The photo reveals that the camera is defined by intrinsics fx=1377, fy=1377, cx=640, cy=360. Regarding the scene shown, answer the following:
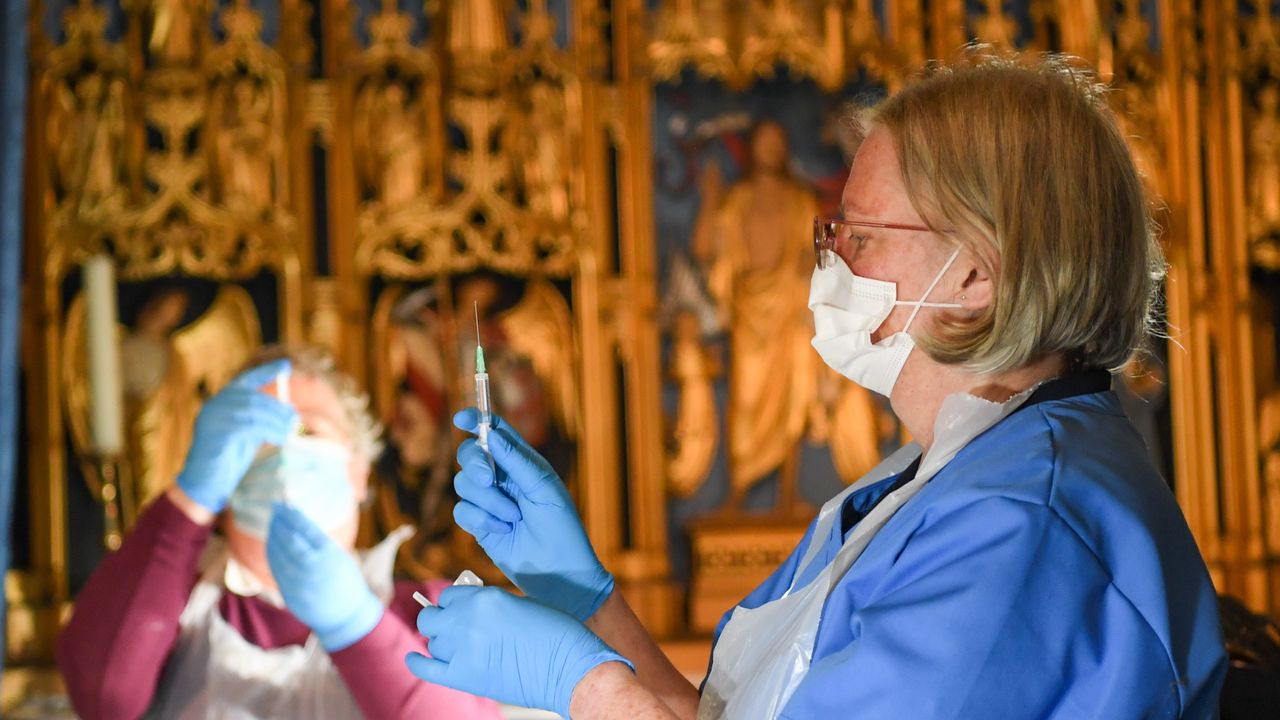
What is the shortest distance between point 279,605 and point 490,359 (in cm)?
149

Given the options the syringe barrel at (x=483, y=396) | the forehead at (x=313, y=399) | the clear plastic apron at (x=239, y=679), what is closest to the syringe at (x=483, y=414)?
the syringe barrel at (x=483, y=396)

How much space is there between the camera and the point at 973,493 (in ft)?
4.09

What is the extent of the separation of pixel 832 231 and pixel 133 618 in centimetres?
136

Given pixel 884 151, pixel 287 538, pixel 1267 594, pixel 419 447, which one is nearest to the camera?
pixel 884 151

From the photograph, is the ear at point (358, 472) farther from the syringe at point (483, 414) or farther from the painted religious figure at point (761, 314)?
the painted religious figure at point (761, 314)

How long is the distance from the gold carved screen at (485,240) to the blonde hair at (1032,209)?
8.01 feet

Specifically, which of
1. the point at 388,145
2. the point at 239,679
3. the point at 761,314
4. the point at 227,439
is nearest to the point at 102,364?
the point at 227,439

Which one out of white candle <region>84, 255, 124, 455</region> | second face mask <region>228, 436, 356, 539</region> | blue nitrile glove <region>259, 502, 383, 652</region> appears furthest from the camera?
white candle <region>84, 255, 124, 455</region>

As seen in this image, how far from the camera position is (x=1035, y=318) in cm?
135

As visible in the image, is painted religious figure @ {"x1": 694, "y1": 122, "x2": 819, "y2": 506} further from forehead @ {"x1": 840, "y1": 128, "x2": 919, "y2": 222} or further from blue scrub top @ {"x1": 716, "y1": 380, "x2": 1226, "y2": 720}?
blue scrub top @ {"x1": 716, "y1": 380, "x2": 1226, "y2": 720}

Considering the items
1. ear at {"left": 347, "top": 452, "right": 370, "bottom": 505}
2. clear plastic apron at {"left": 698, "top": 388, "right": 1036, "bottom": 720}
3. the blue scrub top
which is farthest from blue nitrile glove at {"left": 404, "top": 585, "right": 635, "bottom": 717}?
ear at {"left": 347, "top": 452, "right": 370, "bottom": 505}

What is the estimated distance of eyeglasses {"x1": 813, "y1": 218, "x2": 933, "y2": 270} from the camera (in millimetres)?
1463

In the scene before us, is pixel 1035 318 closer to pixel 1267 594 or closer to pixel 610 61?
pixel 610 61

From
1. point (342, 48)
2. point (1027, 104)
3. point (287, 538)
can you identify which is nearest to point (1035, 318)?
point (1027, 104)
